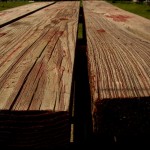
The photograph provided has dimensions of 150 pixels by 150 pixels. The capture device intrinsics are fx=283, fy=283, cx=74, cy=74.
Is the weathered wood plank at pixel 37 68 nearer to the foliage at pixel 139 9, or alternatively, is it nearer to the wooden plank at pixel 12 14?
the wooden plank at pixel 12 14

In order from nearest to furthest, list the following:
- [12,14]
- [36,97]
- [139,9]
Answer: [36,97] → [12,14] → [139,9]

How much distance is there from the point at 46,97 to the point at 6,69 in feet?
1.13

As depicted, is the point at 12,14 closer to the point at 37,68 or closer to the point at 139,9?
the point at 37,68

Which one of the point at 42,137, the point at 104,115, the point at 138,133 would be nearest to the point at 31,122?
the point at 42,137

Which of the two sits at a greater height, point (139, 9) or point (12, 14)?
point (12, 14)

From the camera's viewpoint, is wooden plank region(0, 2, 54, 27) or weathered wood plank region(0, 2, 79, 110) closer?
weathered wood plank region(0, 2, 79, 110)

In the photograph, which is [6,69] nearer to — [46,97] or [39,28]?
[46,97]

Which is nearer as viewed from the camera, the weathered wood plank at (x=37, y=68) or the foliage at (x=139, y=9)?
the weathered wood plank at (x=37, y=68)

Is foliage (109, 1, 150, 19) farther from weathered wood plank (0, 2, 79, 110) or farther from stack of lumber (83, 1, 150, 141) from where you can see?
stack of lumber (83, 1, 150, 141)

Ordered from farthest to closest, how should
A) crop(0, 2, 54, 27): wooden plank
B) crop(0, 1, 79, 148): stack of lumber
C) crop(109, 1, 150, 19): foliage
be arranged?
crop(109, 1, 150, 19): foliage < crop(0, 2, 54, 27): wooden plank < crop(0, 1, 79, 148): stack of lumber

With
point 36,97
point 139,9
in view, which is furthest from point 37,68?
point 139,9

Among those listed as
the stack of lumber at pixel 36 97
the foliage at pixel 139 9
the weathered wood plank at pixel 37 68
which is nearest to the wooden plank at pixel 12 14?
the weathered wood plank at pixel 37 68

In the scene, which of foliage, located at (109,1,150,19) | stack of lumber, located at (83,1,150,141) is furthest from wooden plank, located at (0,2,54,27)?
foliage, located at (109,1,150,19)

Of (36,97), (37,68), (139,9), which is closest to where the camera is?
(36,97)
